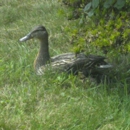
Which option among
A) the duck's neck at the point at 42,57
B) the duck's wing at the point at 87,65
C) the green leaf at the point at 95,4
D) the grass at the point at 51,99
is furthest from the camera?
the duck's neck at the point at 42,57

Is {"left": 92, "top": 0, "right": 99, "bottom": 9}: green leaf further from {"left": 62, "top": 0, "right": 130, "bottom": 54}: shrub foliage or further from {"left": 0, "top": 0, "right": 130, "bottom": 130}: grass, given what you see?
{"left": 0, "top": 0, "right": 130, "bottom": 130}: grass

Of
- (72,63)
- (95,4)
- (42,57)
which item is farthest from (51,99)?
(95,4)

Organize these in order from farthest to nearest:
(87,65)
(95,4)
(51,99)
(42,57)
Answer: (42,57)
(87,65)
(51,99)
(95,4)

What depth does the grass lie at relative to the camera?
488 cm

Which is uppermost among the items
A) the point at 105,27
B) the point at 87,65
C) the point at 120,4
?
the point at 120,4

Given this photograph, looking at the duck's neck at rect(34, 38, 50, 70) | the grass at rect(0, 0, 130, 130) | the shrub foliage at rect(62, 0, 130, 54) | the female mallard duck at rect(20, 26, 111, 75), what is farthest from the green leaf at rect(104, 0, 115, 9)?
the duck's neck at rect(34, 38, 50, 70)

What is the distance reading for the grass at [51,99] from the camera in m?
4.88

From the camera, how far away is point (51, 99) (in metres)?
5.45

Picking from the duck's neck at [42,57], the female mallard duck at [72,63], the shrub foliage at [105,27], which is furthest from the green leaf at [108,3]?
the duck's neck at [42,57]

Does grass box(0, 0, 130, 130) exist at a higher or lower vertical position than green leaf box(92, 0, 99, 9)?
lower

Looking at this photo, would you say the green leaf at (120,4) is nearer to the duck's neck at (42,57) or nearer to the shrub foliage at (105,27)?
the shrub foliage at (105,27)

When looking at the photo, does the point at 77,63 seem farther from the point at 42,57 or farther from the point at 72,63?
the point at 42,57

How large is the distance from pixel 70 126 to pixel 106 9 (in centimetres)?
122

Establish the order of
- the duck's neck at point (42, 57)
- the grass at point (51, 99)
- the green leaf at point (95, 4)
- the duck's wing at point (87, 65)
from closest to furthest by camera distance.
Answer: the green leaf at point (95, 4), the grass at point (51, 99), the duck's wing at point (87, 65), the duck's neck at point (42, 57)
